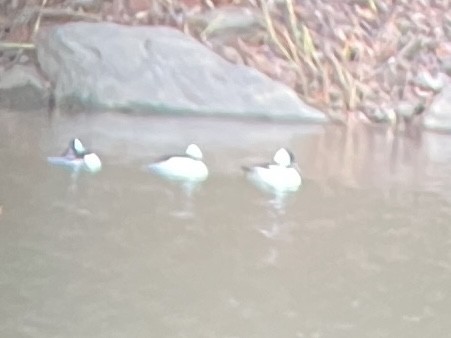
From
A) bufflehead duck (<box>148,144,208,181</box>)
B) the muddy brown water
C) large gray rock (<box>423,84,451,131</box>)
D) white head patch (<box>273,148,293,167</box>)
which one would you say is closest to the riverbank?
large gray rock (<box>423,84,451,131</box>)

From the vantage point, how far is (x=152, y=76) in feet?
18.0

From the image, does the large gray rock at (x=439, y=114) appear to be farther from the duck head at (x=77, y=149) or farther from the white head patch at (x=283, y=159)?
the duck head at (x=77, y=149)

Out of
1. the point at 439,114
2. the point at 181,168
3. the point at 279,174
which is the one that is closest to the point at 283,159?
the point at 279,174

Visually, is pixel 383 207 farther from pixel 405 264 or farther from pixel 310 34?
pixel 310 34

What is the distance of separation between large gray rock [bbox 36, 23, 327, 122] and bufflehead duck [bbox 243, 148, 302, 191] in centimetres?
179

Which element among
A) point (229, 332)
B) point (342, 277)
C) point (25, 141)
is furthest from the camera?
point (25, 141)

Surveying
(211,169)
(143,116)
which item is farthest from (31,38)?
(211,169)

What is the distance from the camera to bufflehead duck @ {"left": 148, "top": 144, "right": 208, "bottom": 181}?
3.49 metres

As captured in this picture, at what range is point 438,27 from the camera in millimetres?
6188

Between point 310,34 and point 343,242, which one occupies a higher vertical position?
point 310,34

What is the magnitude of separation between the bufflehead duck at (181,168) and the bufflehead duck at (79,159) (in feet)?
0.58

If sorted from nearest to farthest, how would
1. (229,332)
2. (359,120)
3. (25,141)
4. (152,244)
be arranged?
(229,332) < (152,244) < (25,141) < (359,120)

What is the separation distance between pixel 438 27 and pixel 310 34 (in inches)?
29.7

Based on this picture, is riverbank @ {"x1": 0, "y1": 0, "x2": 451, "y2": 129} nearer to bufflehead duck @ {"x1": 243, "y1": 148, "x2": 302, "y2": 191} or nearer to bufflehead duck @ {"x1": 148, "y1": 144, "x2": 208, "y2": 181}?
bufflehead duck @ {"x1": 243, "y1": 148, "x2": 302, "y2": 191}
